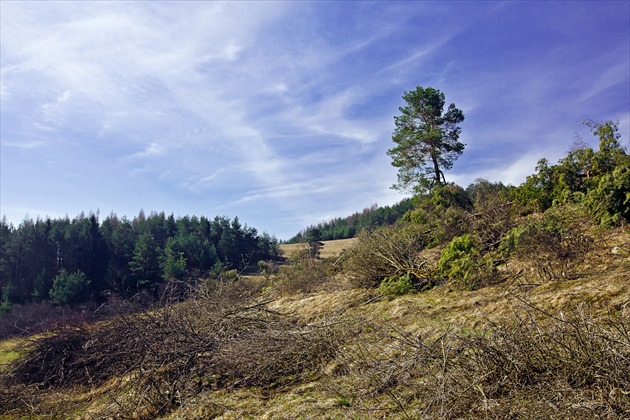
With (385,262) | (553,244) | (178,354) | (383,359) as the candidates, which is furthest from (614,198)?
(178,354)

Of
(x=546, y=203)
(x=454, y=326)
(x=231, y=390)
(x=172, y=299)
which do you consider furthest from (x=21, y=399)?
(x=546, y=203)

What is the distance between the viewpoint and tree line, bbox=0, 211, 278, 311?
33031mm

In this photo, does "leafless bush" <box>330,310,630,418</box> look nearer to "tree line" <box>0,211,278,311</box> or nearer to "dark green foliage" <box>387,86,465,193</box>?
"dark green foliage" <box>387,86,465,193</box>

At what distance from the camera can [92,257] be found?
39906 mm

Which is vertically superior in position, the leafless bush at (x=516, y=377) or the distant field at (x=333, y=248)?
the distant field at (x=333, y=248)

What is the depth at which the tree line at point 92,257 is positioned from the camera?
1300 inches

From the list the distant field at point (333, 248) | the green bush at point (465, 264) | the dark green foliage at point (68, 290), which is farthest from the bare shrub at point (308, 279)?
the dark green foliage at point (68, 290)

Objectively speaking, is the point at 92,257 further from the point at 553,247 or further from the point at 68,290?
the point at 553,247

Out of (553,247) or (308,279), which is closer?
(553,247)

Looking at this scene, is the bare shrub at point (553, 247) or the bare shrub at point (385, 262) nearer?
the bare shrub at point (553, 247)

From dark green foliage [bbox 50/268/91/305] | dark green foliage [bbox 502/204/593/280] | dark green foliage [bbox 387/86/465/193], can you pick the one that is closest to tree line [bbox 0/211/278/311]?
dark green foliage [bbox 50/268/91/305]

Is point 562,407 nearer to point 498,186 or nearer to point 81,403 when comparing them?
point 81,403

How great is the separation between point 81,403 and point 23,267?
4092 centimetres

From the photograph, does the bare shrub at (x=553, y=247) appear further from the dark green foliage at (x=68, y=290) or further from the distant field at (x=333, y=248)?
the dark green foliage at (x=68, y=290)
